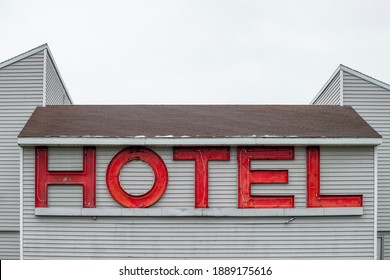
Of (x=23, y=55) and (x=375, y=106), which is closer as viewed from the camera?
(x=23, y=55)

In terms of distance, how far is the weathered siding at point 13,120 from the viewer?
14719mm

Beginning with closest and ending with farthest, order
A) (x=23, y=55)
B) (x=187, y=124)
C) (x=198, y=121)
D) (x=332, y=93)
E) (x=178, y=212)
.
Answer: (x=178, y=212)
(x=187, y=124)
(x=198, y=121)
(x=23, y=55)
(x=332, y=93)

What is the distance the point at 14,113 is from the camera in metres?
14.9

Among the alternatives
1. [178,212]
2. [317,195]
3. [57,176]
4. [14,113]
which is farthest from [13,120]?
[317,195]

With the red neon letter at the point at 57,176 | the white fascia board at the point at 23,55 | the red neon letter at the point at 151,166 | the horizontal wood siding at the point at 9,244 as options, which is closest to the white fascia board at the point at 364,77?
the red neon letter at the point at 151,166

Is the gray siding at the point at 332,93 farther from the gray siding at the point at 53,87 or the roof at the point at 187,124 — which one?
the gray siding at the point at 53,87

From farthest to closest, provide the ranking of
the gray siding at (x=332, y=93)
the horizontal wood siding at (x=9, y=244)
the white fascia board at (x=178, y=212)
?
the gray siding at (x=332, y=93) < the horizontal wood siding at (x=9, y=244) < the white fascia board at (x=178, y=212)

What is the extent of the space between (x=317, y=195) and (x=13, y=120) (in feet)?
34.6

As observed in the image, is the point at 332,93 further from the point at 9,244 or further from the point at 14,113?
the point at 9,244

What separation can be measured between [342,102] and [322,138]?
4.19m

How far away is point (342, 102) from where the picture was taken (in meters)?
15.2

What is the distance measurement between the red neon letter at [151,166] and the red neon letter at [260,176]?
2.15 m

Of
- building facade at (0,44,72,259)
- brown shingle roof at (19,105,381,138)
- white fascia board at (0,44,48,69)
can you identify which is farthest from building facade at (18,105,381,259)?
white fascia board at (0,44,48,69)

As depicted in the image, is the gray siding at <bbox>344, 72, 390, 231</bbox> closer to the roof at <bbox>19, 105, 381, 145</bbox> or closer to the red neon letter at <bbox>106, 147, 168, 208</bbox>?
the roof at <bbox>19, 105, 381, 145</bbox>
